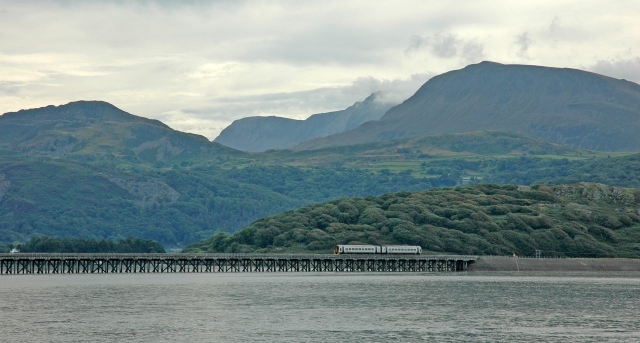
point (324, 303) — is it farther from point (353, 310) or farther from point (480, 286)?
point (480, 286)

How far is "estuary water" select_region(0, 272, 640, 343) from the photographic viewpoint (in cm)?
9794

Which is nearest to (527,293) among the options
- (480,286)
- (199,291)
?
(480,286)

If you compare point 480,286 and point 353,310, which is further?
point 480,286

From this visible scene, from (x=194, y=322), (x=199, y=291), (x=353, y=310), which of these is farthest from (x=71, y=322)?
(x=199, y=291)

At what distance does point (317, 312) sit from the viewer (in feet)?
401

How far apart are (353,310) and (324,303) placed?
11.6 metres

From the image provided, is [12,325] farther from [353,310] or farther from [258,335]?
[353,310]

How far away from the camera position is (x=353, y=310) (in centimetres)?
12462

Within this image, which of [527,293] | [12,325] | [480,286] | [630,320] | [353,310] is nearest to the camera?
[12,325]

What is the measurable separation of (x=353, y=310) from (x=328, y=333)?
25042 mm

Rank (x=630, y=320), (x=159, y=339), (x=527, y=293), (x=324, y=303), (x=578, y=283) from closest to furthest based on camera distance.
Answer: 1. (x=159, y=339)
2. (x=630, y=320)
3. (x=324, y=303)
4. (x=527, y=293)
5. (x=578, y=283)

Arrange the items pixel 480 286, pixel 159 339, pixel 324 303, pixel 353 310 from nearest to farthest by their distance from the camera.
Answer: pixel 159 339 < pixel 353 310 < pixel 324 303 < pixel 480 286

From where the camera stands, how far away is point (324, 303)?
445 ft

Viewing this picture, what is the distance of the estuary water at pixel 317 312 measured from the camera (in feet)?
321
